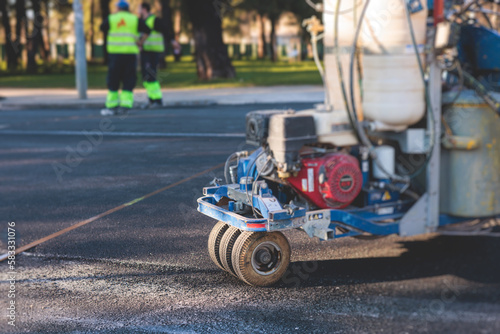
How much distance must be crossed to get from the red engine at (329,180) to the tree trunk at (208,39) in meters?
19.2

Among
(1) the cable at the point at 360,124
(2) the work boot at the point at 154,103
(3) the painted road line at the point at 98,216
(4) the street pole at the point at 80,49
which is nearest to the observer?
(1) the cable at the point at 360,124

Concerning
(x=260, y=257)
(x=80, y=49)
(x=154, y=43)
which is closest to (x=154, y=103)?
(x=154, y=43)

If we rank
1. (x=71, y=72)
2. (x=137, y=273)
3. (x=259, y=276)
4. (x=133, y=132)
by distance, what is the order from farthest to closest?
(x=71, y=72) → (x=133, y=132) → (x=137, y=273) → (x=259, y=276)

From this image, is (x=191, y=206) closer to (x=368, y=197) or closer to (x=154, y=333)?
(x=368, y=197)

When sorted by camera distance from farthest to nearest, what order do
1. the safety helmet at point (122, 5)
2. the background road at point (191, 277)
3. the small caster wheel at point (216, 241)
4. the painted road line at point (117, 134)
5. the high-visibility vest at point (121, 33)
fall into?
the safety helmet at point (122, 5), the high-visibility vest at point (121, 33), the painted road line at point (117, 134), the small caster wheel at point (216, 241), the background road at point (191, 277)

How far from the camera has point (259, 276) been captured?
4336 mm

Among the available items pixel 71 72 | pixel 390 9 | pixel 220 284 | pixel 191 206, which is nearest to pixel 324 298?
pixel 220 284

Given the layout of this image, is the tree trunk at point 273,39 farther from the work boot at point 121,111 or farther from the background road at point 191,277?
the background road at point 191,277

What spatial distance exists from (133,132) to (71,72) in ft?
87.0

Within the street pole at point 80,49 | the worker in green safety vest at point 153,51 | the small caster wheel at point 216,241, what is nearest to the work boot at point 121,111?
the worker in green safety vest at point 153,51

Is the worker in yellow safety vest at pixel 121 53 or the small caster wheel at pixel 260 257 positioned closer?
the small caster wheel at pixel 260 257

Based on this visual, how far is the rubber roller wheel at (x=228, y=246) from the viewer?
4.46 metres

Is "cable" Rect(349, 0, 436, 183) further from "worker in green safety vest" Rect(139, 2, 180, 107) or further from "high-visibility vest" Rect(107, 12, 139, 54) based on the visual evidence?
"worker in green safety vest" Rect(139, 2, 180, 107)

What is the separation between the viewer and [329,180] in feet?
14.2
